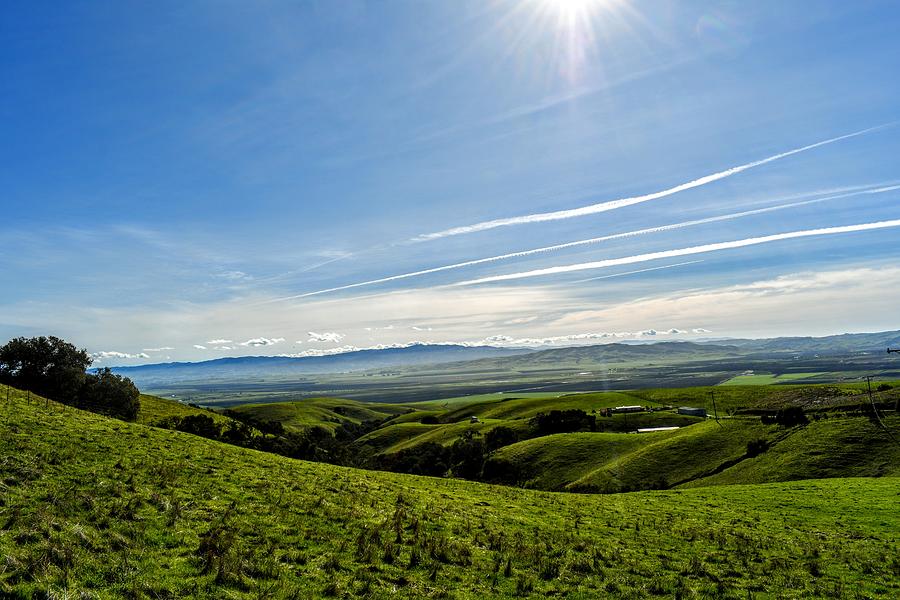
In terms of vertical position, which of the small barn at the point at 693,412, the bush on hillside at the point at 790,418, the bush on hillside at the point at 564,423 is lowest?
the small barn at the point at 693,412

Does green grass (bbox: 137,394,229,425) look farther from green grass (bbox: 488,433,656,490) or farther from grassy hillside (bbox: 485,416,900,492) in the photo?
grassy hillside (bbox: 485,416,900,492)

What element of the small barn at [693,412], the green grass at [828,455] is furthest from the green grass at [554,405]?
the green grass at [828,455]

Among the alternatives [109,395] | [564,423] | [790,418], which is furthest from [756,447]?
[109,395]

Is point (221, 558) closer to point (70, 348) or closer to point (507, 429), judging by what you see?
point (70, 348)

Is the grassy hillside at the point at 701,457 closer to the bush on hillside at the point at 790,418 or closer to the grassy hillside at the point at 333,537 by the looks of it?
the bush on hillside at the point at 790,418

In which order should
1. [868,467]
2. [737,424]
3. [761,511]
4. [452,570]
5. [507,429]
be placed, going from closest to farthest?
[452,570] < [761,511] < [868,467] < [737,424] < [507,429]

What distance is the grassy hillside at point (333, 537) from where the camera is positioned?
1517cm

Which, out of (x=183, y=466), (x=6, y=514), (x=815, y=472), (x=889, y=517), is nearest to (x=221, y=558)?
(x=6, y=514)

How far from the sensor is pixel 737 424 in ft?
279

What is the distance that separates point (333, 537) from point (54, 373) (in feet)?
233

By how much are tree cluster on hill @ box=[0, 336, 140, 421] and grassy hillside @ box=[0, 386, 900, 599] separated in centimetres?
4206

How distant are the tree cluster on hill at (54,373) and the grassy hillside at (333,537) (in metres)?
42.1

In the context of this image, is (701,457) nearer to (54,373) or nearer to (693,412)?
(693,412)

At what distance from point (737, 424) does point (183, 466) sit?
8816cm
